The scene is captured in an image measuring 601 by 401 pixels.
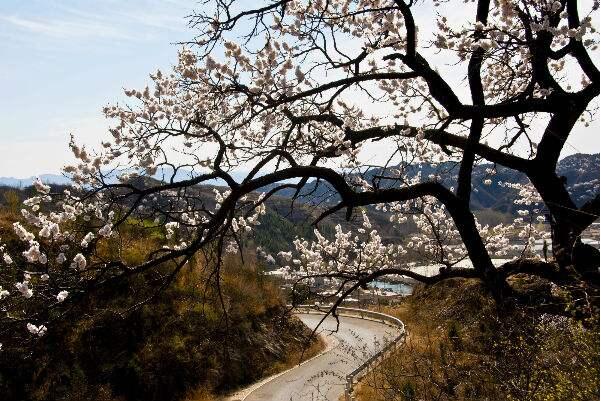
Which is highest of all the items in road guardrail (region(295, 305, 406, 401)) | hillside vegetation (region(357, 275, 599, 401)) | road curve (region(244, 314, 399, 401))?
hillside vegetation (region(357, 275, 599, 401))

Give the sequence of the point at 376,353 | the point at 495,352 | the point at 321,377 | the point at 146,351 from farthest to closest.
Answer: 1. the point at 376,353
2. the point at 321,377
3. the point at 146,351
4. the point at 495,352

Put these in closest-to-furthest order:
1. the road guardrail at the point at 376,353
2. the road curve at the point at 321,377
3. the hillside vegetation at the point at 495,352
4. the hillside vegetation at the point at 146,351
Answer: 1. the hillside vegetation at the point at 495,352
2. the road guardrail at the point at 376,353
3. the hillside vegetation at the point at 146,351
4. the road curve at the point at 321,377

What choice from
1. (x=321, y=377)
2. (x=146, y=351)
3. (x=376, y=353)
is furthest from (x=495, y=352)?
(x=146, y=351)

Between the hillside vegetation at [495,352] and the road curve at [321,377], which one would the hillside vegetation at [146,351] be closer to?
the road curve at [321,377]

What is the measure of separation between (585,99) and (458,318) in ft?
32.8

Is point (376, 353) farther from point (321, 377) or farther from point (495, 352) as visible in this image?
point (495, 352)

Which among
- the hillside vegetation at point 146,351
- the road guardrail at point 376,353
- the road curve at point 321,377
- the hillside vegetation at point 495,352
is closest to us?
the hillside vegetation at point 495,352

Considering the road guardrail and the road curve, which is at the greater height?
the road guardrail

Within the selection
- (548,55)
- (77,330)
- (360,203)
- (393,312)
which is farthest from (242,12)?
(393,312)

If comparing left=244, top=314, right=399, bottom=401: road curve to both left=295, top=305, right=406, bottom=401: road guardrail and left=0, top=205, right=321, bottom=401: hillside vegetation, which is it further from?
left=0, top=205, right=321, bottom=401: hillside vegetation

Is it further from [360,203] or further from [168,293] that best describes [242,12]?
[168,293]

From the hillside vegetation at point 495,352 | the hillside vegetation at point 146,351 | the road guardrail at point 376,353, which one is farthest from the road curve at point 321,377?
the hillside vegetation at point 495,352

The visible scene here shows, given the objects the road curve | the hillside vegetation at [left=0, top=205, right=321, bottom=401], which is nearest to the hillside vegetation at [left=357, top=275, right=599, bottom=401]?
the road curve

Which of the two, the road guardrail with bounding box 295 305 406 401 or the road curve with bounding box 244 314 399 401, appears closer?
the road guardrail with bounding box 295 305 406 401
